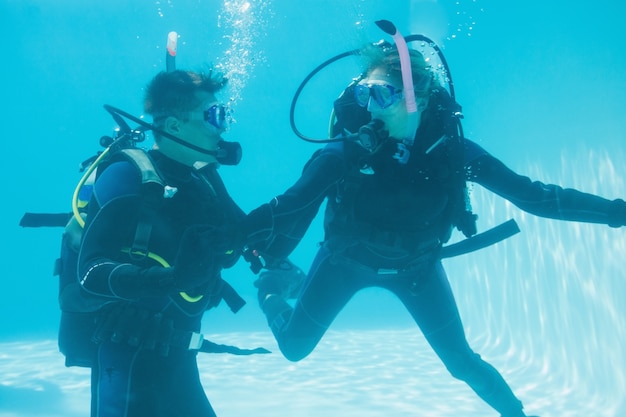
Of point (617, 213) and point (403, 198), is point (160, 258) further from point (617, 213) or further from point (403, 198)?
point (617, 213)

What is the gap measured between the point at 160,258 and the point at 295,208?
37.9 inches

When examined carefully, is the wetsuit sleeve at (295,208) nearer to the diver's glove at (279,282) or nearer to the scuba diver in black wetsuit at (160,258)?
the scuba diver in black wetsuit at (160,258)

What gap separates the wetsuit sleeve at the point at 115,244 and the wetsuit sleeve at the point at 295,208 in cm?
68

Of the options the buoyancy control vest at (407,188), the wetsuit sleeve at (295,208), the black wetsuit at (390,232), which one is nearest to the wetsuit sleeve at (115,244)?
the wetsuit sleeve at (295,208)

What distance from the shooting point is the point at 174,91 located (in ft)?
11.4

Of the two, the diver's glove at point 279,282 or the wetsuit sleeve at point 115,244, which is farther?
the diver's glove at point 279,282

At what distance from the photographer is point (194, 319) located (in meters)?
3.16

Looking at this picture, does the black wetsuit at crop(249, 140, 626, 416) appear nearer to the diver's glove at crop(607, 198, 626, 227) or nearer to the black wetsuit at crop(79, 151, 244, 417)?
the diver's glove at crop(607, 198, 626, 227)

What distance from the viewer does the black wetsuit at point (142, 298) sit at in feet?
8.38

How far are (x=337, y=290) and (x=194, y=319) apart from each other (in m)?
1.44

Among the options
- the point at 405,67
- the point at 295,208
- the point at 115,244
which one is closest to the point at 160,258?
the point at 115,244

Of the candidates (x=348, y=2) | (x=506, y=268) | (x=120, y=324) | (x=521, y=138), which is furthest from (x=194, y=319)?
(x=348, y=2)

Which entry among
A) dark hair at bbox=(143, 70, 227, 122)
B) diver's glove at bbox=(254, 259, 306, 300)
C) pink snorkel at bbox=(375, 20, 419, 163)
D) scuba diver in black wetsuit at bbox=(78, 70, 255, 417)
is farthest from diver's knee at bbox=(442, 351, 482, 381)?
dark hair at bbox=(143, 70, 227, 122)

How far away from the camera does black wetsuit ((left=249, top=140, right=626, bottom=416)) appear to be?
3.54 metres
